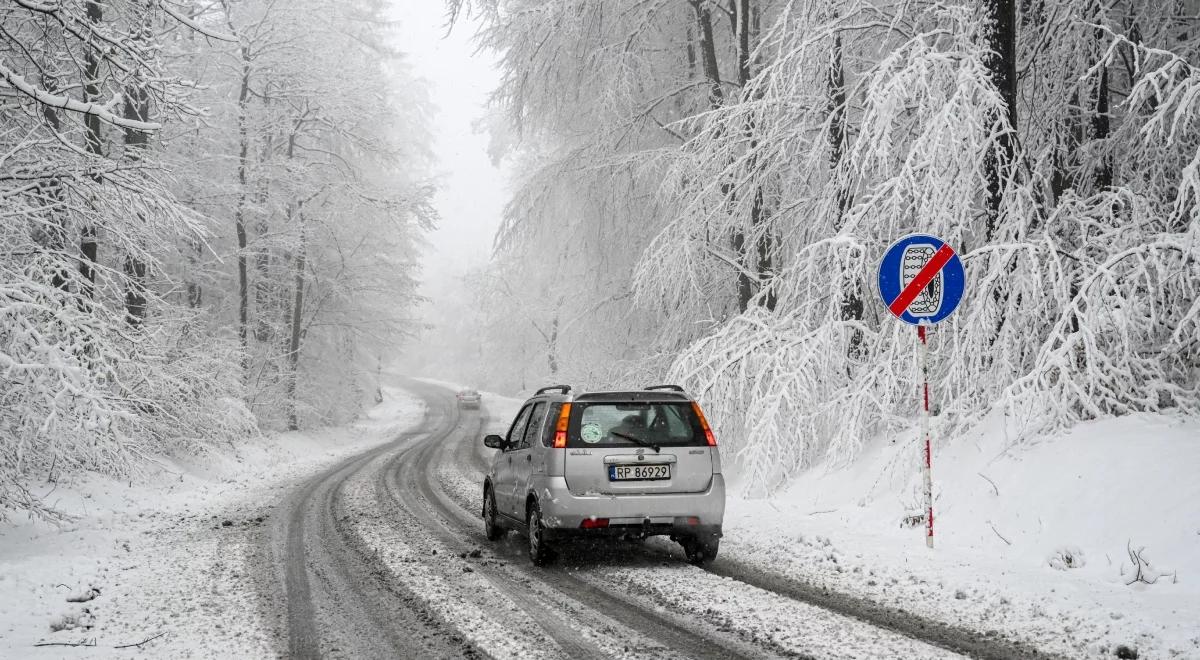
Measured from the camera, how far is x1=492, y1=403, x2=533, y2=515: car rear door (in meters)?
8.59

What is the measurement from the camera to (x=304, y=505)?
40.3ft

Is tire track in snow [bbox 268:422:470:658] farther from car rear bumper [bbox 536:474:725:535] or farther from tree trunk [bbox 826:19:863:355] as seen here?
tree trunk [bbox 826:19:863:355]

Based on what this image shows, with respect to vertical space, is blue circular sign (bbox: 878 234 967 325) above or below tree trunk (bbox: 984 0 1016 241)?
below

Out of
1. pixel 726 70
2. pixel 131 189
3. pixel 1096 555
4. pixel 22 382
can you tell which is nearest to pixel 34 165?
pixel 131 189

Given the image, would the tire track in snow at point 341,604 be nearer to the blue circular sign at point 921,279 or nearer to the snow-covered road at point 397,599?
the snow-covered road at point 397,599

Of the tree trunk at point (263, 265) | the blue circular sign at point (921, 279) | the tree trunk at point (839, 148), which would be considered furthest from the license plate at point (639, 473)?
the tree trunk at point (263, 265)

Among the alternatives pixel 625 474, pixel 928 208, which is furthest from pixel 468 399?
pixel 625 474

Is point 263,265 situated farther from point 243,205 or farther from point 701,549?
point 701,549

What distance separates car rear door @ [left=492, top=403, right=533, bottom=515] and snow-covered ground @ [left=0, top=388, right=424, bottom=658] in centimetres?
263

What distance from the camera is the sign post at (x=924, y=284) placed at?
7629 mm

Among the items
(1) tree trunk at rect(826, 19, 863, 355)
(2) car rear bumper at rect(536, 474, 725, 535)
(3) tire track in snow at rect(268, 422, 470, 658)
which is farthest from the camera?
(1) tree trunk at rect(826, 19, 863, 355)

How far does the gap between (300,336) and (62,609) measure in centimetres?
2154

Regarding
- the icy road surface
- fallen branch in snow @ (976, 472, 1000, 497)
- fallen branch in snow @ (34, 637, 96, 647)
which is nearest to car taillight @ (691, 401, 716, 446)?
the icy road surface

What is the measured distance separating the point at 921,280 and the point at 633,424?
122 inches
